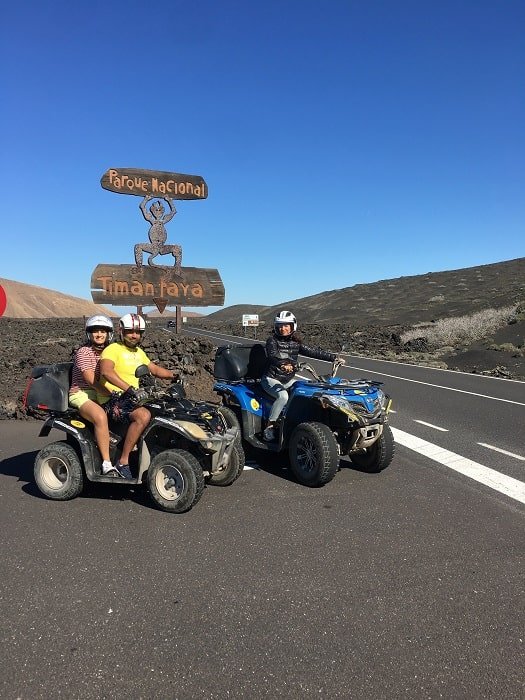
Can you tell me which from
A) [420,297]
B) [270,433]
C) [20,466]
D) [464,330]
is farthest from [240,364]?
[420,297]

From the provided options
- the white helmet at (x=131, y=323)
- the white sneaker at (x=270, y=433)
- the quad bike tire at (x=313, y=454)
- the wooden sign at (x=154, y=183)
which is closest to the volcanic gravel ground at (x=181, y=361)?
the white helmet at (x=131, y=323)

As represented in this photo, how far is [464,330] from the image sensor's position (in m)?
34.4

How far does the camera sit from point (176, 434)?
510 cm

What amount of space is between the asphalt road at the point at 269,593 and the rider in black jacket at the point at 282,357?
1130mm

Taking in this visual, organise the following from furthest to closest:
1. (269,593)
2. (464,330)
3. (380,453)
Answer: (464,330) → (380,453) → (269,593)

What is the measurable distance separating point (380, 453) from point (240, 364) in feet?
7.20

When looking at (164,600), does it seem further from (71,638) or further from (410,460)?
(410,460)

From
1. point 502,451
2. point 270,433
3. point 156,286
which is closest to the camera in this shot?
point 270,433

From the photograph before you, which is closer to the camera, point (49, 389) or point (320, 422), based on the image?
point (49, 389)

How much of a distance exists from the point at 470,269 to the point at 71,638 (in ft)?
298

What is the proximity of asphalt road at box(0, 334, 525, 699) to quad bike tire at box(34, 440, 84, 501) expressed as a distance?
12 cm

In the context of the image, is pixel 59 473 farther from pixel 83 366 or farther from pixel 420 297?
pixel 420 297

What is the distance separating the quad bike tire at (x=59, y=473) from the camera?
5047 millimetres

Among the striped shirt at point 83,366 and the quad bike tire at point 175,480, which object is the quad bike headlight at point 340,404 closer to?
the quad bike tire at point 175,480
